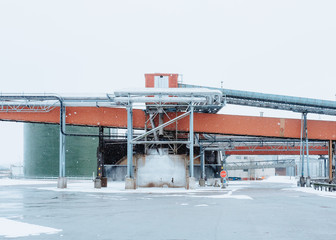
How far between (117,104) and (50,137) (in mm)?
32806

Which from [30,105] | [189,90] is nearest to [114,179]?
→ [30,105]

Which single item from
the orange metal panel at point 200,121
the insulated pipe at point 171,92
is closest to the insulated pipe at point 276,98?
the orange metal panel at point 200,121

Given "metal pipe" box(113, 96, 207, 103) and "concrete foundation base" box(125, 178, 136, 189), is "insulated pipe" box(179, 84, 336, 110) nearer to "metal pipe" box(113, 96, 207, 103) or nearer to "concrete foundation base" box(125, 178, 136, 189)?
"metal pipe" box(113, 96, 207, 103)

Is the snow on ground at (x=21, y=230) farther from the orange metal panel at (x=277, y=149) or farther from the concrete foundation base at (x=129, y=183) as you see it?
the orange metal panel at (x=277, y=149)

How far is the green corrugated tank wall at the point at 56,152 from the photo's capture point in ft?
209

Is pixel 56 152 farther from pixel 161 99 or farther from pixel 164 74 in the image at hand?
pixel 161 99

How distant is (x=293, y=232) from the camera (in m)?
10.4

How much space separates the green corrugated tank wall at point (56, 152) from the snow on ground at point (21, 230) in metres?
52.3

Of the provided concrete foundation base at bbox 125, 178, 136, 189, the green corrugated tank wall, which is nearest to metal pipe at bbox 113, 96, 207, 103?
concrete foundation base at bbox 125, 178, 136, 189

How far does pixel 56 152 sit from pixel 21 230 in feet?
183

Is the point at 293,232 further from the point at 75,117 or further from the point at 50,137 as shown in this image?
the point at 50,137

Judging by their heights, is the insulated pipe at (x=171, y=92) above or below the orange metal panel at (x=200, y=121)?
above

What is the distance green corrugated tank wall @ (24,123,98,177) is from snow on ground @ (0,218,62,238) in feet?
172

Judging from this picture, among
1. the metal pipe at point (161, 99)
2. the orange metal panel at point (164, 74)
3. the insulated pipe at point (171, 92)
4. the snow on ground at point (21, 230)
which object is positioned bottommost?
the snow on ground at point (21, 230)
